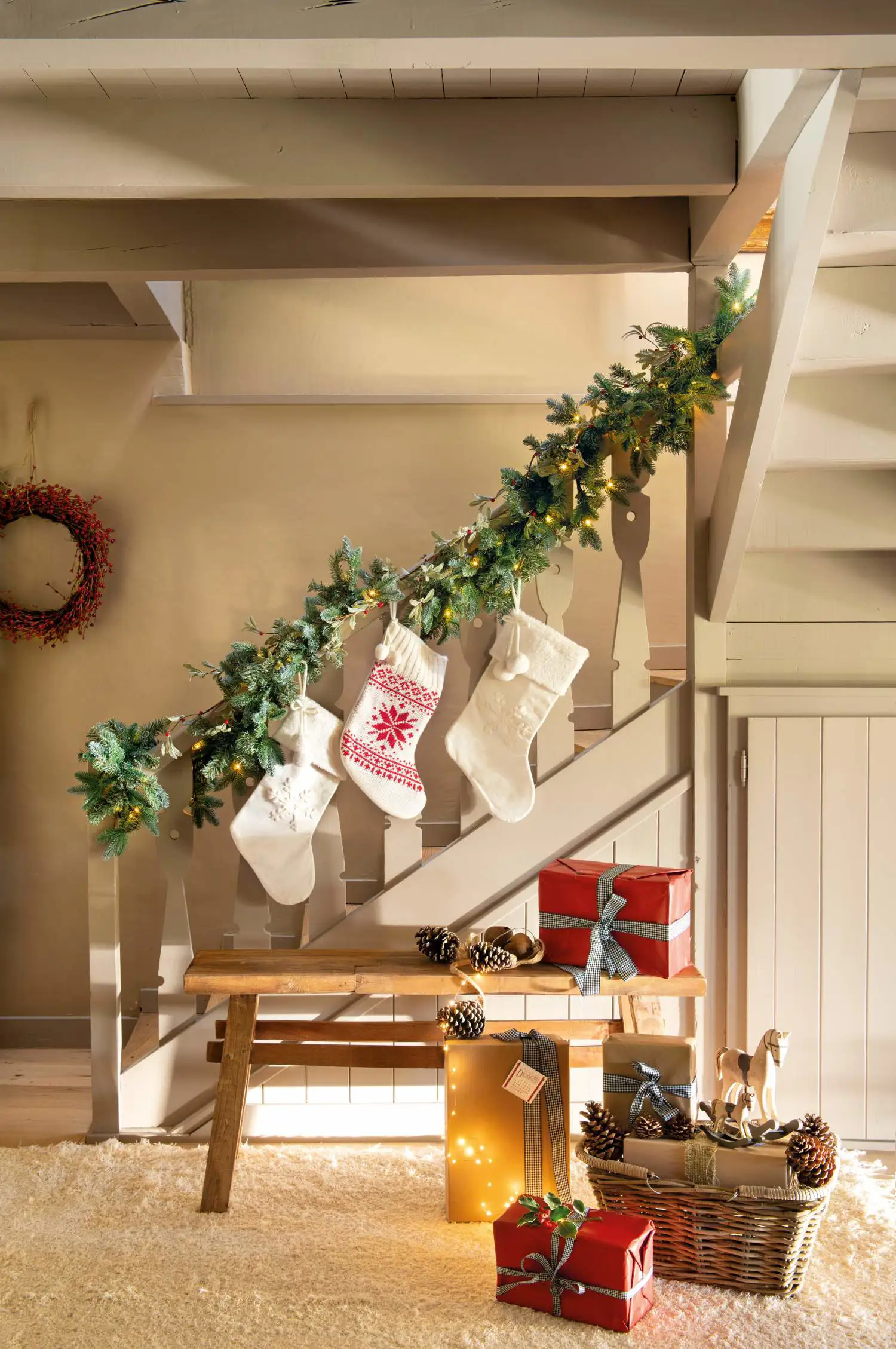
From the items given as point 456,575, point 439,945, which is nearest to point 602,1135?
point 439,945

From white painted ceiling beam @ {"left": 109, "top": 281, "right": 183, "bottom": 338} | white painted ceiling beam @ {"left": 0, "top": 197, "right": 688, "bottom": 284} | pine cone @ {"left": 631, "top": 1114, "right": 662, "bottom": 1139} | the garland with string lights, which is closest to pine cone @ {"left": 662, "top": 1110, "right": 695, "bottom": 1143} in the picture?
pine cone @ {"left": 631, "top": 1114, "right": 662, "bottom": 1139}

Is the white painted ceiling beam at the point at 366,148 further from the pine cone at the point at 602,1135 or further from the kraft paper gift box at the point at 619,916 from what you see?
the pine cone at the point at 602,1135

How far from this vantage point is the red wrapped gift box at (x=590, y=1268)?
1.79m

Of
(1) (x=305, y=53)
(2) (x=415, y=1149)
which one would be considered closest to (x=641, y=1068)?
(2) (x=415, y=1149)

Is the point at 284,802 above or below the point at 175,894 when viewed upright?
above

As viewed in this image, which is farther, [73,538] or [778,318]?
[73,538]

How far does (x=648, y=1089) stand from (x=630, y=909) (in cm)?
35

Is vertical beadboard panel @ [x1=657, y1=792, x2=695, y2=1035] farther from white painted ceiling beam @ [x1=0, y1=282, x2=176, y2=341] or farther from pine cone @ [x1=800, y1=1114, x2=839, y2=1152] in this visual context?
white painted ceiling beam @ [x1=0, y1=282, x2=176, y2=341]

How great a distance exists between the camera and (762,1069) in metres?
2.00

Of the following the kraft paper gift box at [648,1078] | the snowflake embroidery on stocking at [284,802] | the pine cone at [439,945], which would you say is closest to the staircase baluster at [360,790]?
the snowflake embroidery on stocking at [284,802]

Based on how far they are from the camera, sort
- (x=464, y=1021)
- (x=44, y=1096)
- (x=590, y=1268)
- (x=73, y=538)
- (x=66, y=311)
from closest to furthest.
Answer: (x=590, y=1268) < (x=464, y=1021) < (x=44, y=1096) < (x=66, y=311) < (x=73, y=538)

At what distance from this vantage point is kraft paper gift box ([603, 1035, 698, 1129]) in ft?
6.66

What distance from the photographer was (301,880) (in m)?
2.53

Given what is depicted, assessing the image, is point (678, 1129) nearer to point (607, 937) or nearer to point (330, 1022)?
point (607, 937)
